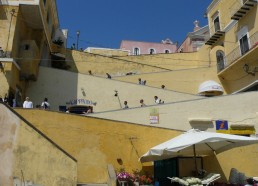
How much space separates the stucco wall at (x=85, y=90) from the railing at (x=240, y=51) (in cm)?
611

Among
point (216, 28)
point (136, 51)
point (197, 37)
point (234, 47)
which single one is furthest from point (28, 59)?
point (136, 51)

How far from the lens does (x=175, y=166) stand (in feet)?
42.5

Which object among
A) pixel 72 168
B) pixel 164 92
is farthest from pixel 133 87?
pixel 72 168

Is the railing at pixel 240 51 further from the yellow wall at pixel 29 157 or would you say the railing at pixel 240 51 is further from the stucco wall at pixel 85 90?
the yellow wall at pixel 29 157

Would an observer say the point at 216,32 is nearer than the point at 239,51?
No

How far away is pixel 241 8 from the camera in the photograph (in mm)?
25078

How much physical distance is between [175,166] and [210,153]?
2124 mm

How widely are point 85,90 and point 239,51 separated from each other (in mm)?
12074

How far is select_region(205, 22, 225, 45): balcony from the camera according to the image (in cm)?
2936

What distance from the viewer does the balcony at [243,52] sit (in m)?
23.7

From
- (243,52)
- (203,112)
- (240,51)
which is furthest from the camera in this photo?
(240,51)

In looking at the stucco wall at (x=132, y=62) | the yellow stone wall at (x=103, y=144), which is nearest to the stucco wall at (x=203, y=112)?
the yellow stone wall at (x=103, y=144)

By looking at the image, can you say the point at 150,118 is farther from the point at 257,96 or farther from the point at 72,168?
the point at 72,168

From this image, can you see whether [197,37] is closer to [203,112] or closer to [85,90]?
[85,90]
